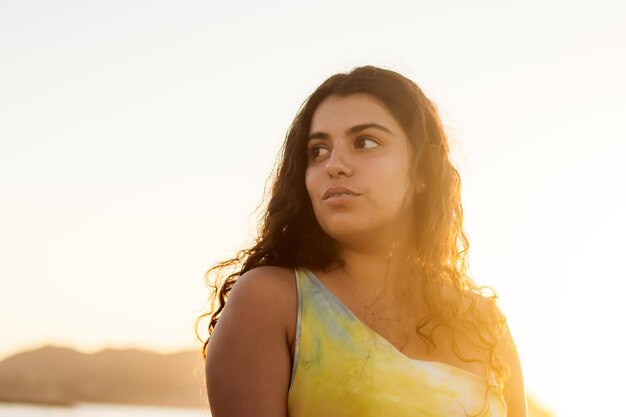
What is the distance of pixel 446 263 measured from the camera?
362cm

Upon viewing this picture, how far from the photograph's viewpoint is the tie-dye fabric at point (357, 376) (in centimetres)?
285

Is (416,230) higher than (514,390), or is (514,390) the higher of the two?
(416,230)

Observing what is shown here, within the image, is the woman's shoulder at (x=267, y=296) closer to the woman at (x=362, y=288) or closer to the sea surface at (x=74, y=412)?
the woman at (x=362, y=288)

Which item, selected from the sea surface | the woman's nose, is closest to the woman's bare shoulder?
the woman's nose

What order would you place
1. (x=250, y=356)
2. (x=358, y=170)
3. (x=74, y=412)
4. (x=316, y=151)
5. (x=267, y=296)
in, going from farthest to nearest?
(x=74, y=412) < (x=316, y=151) < (x=358, y=170) < (x=267, y=296) < (x=250, y=356)

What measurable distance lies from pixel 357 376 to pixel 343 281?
472mm

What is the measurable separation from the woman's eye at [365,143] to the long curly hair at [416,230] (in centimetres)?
23

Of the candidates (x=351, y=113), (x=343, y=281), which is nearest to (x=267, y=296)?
(x=343, y=281)

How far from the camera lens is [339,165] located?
318 cm

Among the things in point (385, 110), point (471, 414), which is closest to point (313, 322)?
point (471, 414)

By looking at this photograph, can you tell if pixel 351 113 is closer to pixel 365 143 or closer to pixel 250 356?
pixel 365 143

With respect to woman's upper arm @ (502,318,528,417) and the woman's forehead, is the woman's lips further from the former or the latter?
woman's upper arm @ (502,318,528,417)

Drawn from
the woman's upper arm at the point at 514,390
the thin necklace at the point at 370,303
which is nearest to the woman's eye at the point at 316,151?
the thin necklace at the point at 370,303

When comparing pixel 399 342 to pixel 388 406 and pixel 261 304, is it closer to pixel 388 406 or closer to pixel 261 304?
pixel 388 406
